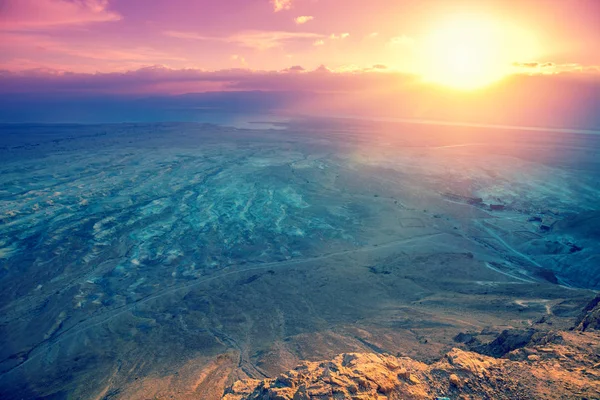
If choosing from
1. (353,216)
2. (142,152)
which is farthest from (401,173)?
(142,152)

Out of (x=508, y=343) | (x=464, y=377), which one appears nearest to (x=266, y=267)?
(x=508, y=343)

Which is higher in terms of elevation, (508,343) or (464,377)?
(464,377)

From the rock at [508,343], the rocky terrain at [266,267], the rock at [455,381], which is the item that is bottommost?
the rocky terrain at [266,267]

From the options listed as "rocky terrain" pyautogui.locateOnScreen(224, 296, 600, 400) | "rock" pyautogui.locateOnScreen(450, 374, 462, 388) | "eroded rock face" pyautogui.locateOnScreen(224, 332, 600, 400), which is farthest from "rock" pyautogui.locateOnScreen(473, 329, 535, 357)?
"rock" pyautogui.locateOnScreen(450, 374, 462, 388)

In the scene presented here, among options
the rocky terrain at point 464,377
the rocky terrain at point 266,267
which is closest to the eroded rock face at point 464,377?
the rocky terrain at point 464,377

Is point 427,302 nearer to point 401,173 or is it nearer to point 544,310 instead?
point 544,310

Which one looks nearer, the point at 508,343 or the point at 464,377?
the point at 464,377

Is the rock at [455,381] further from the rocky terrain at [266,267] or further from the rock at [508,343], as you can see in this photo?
the rock at [508,343]

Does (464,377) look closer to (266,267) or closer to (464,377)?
(464,377)
